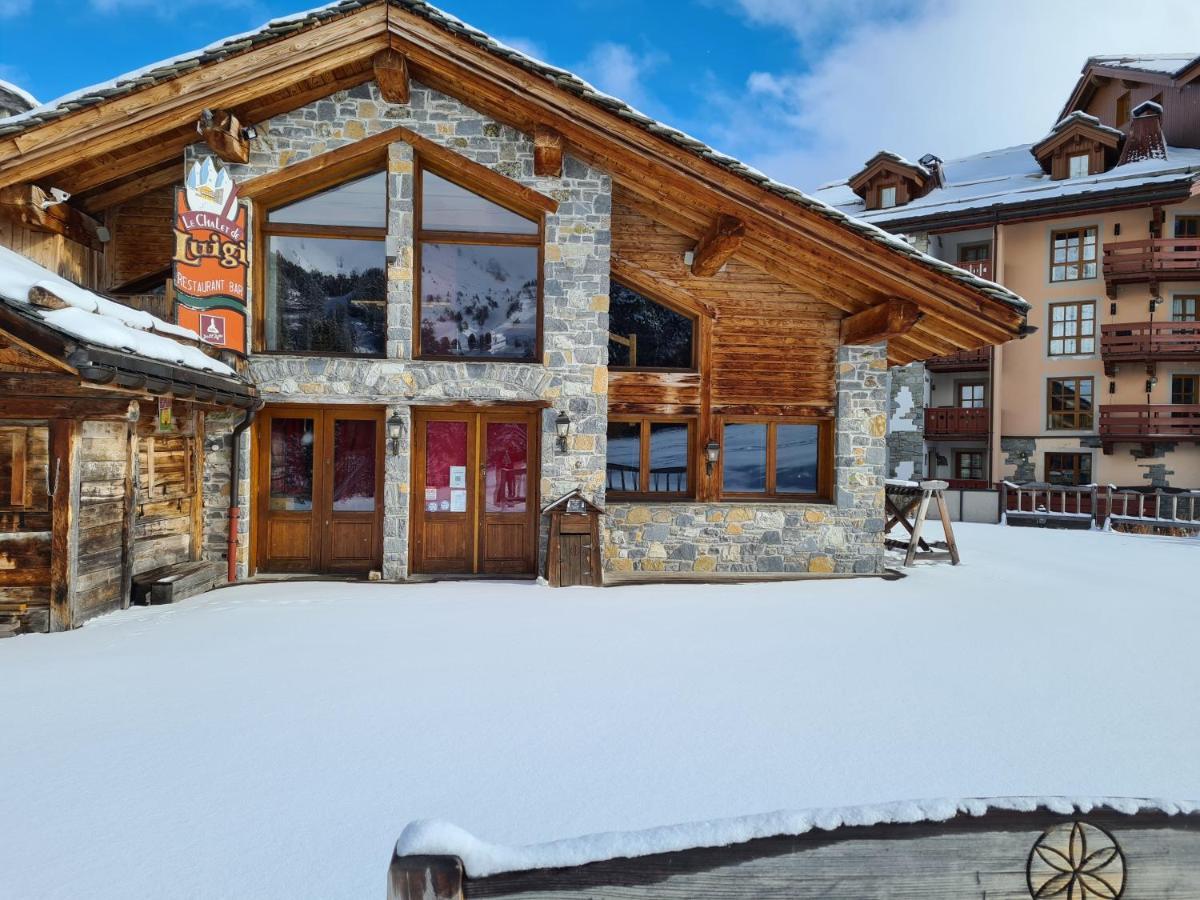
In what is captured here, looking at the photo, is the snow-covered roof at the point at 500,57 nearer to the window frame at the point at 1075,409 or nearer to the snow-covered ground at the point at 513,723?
the snow-covered ground at the point at 513,723

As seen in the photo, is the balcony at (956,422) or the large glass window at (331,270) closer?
the large glass window at (331,270)

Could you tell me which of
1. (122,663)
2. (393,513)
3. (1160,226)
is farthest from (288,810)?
(1160,226)

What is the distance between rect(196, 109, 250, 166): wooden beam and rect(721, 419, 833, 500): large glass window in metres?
7.01

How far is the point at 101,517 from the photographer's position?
5695 mm

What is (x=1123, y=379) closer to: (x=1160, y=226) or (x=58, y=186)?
(x=1160, y=226)

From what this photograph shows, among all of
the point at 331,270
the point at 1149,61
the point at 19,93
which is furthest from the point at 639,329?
the point at 1149,61

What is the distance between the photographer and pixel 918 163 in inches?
886

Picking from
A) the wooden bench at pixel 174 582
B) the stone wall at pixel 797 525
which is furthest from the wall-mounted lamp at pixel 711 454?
the wooden bench at pixel 174 582

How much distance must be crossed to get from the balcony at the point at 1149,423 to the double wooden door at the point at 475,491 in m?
19.5

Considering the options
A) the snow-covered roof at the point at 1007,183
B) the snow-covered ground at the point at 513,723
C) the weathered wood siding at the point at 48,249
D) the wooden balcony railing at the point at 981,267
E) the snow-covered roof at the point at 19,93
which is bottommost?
the snow-covered ground at the point at 513,723

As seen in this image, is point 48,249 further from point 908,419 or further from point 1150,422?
point 1150,422

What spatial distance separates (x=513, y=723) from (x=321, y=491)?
5.23 m

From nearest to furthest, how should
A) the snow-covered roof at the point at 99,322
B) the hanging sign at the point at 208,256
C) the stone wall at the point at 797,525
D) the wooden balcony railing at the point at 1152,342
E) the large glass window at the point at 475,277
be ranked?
1. the snow-covered roof at the point at 99,322
2. the hanging sign at the point at 208,256
3. the large glass window at the point at 475,277
4. the stone wall at the point at 797,525
5. the wooden balcony railing at the point at 1152,342

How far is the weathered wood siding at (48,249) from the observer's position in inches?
279
